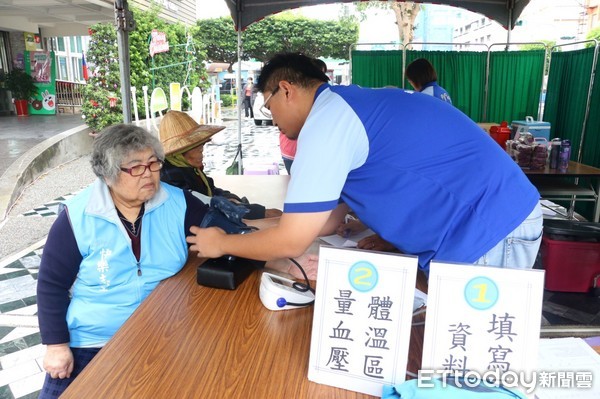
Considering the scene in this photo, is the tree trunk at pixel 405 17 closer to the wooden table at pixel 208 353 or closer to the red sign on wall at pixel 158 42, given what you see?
the red sign on wall at pixel 158 42

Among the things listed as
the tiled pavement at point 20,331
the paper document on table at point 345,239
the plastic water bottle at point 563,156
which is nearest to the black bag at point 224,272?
the paper document on table at point 345,239

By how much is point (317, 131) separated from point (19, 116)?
13207mm

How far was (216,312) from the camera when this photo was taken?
3.83 feet

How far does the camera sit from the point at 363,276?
81 centimetres

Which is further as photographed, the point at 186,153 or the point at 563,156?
the point at 563,156

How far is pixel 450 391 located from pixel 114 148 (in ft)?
3.98

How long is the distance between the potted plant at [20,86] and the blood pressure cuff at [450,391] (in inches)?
510

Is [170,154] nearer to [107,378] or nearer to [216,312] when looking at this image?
[216,312]

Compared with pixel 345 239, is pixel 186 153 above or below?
above

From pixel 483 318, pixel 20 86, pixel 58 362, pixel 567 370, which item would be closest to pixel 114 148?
pixel 58 362

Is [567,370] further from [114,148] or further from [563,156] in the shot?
[563,156]

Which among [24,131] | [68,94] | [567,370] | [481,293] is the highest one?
[68,94]

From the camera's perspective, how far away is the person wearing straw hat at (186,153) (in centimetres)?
228

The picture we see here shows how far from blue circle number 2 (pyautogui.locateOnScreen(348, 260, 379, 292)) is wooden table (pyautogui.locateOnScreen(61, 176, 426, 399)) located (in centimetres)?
21
